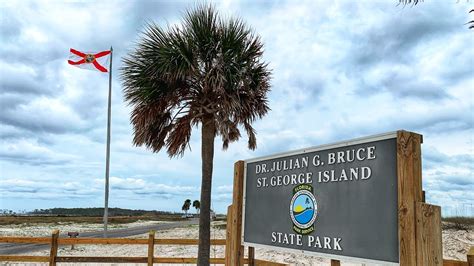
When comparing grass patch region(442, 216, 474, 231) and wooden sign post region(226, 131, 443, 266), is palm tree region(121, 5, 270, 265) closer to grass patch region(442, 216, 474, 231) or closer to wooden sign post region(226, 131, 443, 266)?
wooden sign post region(226, 131, 443, 266)

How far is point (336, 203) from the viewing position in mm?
4398

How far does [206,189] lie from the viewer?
10156mm

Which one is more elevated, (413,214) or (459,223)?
(413,214)

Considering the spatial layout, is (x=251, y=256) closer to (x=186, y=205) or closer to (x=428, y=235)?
(x=428, y=235)

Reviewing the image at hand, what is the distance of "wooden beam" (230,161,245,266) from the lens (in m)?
5.99

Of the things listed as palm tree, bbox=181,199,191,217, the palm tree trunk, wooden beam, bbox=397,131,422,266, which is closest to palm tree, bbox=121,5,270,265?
the palm tree trunk

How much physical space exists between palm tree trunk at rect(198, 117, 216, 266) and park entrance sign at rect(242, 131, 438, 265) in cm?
442

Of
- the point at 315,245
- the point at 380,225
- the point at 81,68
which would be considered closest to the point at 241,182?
the point at 315,245

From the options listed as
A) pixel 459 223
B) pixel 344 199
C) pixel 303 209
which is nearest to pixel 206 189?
pixel 303 209

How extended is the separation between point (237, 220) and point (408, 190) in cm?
289

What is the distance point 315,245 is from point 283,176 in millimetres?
1025

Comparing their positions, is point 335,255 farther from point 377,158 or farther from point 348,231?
point 377,158

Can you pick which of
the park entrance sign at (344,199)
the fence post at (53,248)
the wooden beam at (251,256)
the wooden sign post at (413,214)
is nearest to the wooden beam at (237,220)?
the wooden beam at (251,256)

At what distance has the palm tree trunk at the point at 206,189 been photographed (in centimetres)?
992
